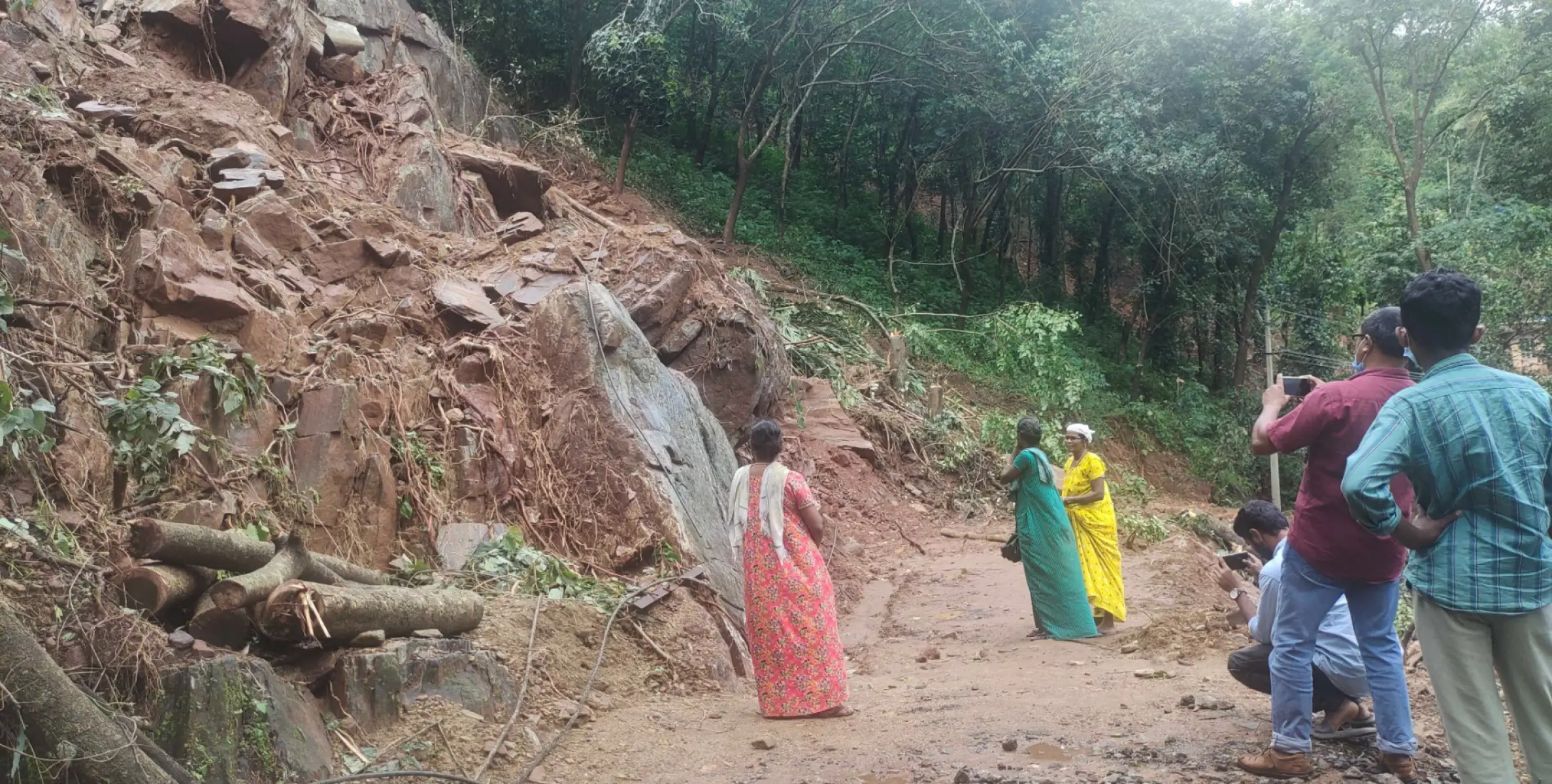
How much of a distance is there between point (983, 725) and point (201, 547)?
347 centimetres

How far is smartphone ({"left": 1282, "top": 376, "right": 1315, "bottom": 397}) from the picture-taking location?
3951 mm

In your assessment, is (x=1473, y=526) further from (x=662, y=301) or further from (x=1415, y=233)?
(x=1415, y=233)

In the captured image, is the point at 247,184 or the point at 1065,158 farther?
the point at 1065,158

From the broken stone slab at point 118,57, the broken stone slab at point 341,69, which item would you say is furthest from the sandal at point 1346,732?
the broken stone slab at point 341,69

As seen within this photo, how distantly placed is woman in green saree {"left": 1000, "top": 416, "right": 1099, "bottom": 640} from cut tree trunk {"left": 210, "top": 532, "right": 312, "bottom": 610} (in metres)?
4.75

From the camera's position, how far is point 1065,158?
2172 centimetres

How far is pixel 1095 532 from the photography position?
784 centimetres

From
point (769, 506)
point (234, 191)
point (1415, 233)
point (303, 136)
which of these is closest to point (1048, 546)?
point (769, 506)

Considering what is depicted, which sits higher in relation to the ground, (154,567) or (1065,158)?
(1065,158)

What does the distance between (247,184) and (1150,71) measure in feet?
57.4

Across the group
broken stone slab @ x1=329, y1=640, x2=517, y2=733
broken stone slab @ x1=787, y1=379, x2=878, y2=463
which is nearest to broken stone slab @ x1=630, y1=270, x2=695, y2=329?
broken stone slab @ x1=787, y1=379, x2=878, y2=463

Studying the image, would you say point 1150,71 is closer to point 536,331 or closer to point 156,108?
point 536,331

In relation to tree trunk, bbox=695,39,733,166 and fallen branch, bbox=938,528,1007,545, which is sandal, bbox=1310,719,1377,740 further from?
tree trunk, bbox=695,39,733,166

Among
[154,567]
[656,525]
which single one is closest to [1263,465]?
[656,525]
